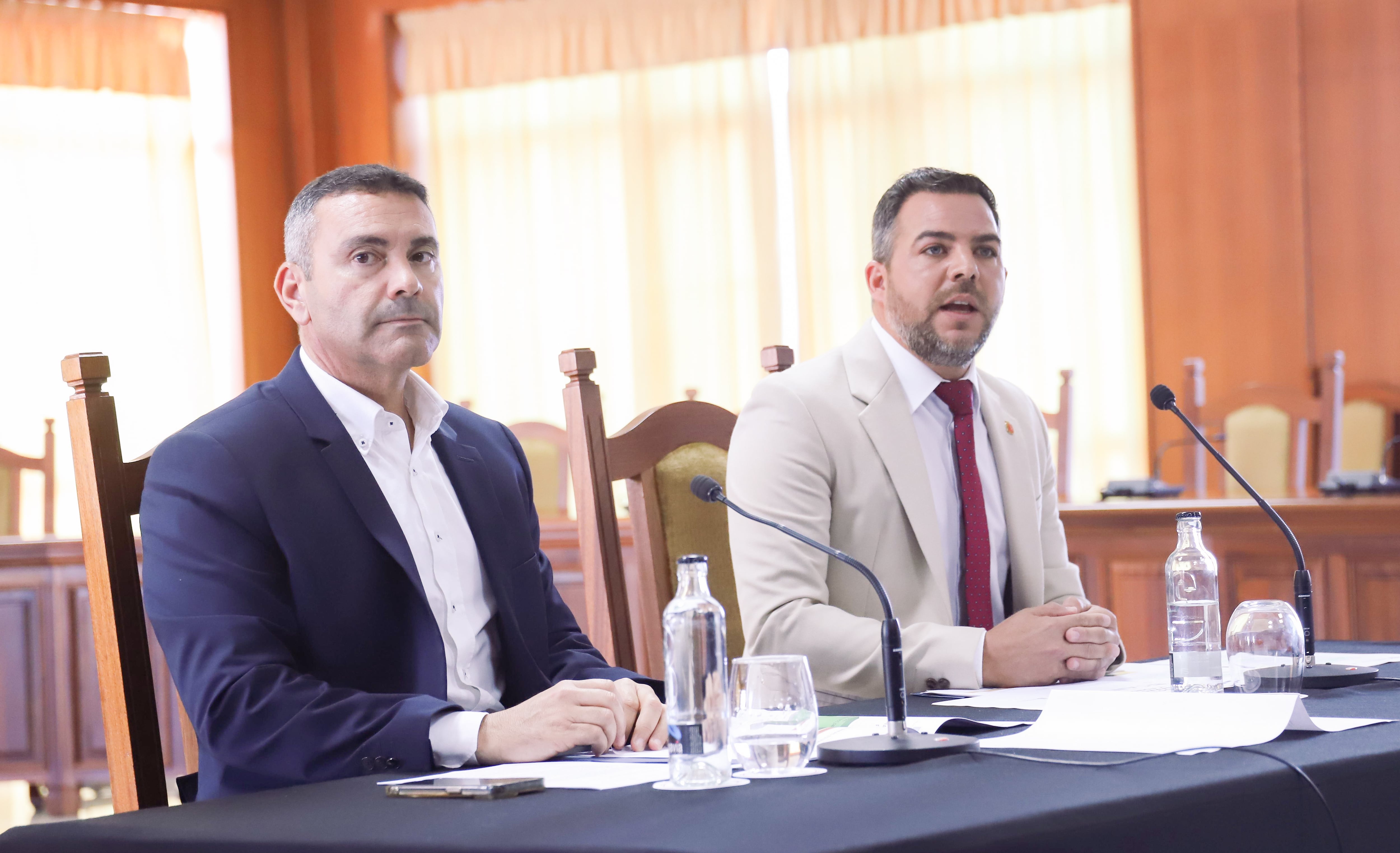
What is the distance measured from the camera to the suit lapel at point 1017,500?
7.29ft

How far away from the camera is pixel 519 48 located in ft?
24.5

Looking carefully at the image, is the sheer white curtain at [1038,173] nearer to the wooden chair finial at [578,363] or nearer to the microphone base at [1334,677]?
the wooden chair finial at [578,363]

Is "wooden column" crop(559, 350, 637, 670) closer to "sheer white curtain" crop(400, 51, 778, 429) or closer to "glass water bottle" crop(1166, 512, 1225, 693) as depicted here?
"glass water bottle" crop(1166, 512, 1225, 693)

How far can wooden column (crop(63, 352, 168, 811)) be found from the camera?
1.65 metres

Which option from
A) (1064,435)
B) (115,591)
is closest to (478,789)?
(115,591)

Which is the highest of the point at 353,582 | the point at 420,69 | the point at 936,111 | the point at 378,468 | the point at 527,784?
the point at 420,69

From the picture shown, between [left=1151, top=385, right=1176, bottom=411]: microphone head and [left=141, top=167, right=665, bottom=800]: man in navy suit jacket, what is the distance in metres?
0.72

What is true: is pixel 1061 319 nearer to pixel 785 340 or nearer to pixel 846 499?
pixel 785 340

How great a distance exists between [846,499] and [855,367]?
0.23m

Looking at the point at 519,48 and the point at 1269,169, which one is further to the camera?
the point at 519,48

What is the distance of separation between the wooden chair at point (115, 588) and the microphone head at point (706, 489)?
639 millimetres

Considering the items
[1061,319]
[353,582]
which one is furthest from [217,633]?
[1061,319]

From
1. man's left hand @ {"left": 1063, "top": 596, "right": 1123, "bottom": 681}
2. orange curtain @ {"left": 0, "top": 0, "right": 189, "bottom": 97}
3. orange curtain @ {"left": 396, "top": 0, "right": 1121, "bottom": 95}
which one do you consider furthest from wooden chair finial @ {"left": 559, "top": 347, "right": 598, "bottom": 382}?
orange curtain @ {"left": 0, "top": 0, "right": 189, "bottom": 97}

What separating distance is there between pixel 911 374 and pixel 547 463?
3.31 metres
